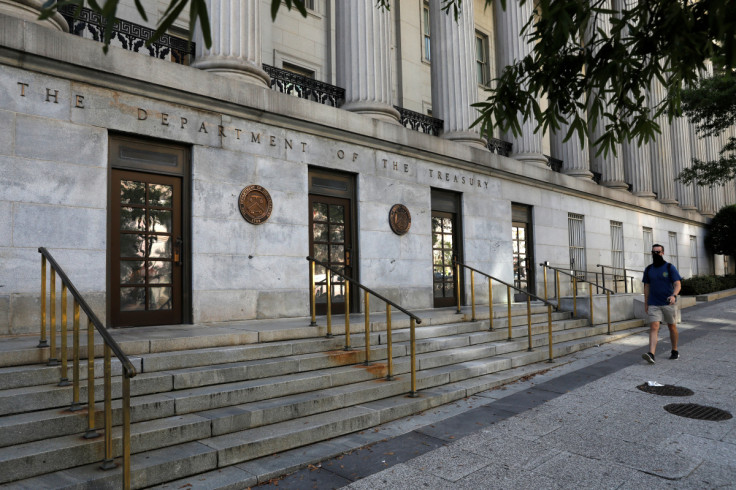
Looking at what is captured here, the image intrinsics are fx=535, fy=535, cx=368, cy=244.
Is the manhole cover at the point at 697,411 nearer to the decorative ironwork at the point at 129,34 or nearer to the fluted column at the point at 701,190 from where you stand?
the decorative ironwork at the point at 129,34

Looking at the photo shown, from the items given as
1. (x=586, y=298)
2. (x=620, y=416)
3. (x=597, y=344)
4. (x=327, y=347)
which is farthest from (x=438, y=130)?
(x=620, y=416)

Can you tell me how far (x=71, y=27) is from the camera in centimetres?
843

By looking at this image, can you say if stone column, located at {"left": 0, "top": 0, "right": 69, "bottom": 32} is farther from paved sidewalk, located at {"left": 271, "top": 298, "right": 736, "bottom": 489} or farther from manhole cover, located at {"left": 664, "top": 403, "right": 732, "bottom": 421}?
manhole cover, located at {"left": 664, "top": 403, "right": 732, "bottom": 421}

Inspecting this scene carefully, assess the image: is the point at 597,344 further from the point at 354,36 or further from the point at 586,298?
the point at 354,36

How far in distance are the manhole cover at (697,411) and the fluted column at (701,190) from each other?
27.4 meters

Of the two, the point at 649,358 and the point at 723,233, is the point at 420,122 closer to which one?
the point at 649,358

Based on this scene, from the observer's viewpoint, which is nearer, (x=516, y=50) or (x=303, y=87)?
(x=303, y=87)

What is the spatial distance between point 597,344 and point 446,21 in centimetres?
918

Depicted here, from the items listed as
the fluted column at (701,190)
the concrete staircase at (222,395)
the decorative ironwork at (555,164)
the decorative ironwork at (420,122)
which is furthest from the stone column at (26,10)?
the fluted column at (701,190)

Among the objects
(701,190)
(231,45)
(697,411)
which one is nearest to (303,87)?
(231,45)

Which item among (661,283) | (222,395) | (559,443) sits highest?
(661,283)

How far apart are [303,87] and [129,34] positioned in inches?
145

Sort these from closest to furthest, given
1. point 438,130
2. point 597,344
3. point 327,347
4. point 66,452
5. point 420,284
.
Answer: point 66,452 → point 327,347 → point 597,344 → point 420,284 → point 438,130

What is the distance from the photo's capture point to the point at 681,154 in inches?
1086
